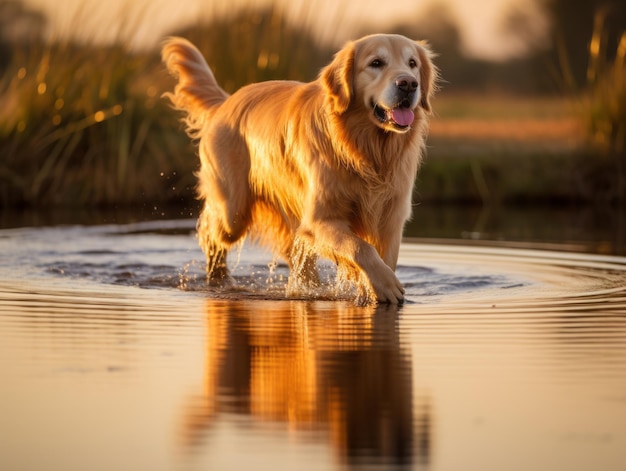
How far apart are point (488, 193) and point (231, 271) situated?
5.69 m

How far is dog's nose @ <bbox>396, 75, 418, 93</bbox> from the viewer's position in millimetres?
6180

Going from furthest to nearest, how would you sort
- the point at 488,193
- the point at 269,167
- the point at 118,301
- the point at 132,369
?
the point at 488,193 < the point at 269,167 < the point at 118,301 < the point at 132,369

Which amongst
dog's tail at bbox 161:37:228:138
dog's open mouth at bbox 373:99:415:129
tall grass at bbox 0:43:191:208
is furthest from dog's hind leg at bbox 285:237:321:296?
tall grass at bbox 0:43:191:208

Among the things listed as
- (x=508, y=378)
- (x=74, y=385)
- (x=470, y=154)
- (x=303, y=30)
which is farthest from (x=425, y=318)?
(x=470, y=154)

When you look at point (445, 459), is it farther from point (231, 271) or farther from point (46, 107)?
point (46, 107)

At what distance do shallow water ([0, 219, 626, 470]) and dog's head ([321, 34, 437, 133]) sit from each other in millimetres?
899

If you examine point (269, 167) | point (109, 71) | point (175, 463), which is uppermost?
point (109, 71)

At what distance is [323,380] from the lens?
419cm

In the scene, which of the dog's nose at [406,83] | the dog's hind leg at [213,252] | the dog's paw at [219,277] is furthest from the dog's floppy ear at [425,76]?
the dog's hind leg at [213,252]

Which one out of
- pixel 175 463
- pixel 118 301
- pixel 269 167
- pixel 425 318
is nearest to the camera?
pixel 175 463

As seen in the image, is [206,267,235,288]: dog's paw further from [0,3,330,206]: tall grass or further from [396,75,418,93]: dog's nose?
[0,3,330,206]: tall grass

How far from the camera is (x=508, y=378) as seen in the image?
4242 millimetres

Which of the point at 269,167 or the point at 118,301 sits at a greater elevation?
the point at 269,167

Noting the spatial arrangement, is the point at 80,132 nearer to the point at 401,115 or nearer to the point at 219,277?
the point at 219,277
